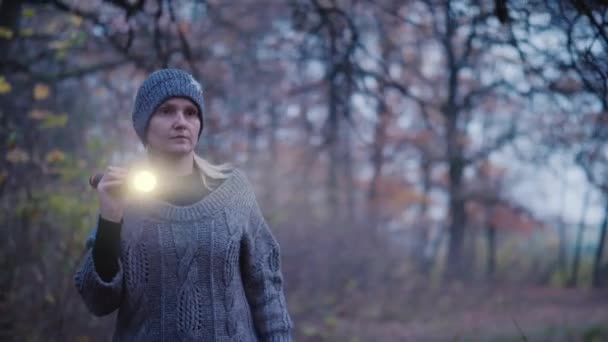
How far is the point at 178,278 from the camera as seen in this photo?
8.29 feet

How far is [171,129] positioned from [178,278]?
2.17 feet

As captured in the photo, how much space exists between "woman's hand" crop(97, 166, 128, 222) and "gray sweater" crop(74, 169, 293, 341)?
0.71ft

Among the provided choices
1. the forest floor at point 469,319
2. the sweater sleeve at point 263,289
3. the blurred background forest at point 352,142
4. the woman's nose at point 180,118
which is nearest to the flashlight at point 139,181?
the woman's nose at point 180,118

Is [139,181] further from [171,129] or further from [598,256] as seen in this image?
[598,256]

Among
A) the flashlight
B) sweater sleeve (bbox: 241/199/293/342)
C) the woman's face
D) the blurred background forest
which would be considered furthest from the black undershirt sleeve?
the blurred background forest

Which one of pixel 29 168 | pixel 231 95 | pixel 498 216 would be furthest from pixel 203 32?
pixel 498 216

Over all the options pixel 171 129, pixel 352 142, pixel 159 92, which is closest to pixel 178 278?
pixel 171 129

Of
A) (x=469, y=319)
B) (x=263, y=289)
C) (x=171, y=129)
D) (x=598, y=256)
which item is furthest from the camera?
(x=598, y=256)

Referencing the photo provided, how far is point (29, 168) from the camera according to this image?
5746 mm

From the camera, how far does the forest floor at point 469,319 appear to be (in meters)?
8.84

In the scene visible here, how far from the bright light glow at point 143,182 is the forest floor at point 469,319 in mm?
4911

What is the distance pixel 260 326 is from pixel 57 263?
3.67 metres

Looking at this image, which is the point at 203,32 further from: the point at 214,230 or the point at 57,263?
the point at 214,230

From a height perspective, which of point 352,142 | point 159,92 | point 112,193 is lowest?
point 112,193
